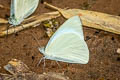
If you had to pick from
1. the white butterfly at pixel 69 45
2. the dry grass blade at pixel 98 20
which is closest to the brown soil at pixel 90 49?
the dry grass blade at pixel 98 20

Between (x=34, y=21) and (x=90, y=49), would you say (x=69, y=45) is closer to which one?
(x=90, y=49)

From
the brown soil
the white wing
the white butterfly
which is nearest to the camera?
the white butterfly

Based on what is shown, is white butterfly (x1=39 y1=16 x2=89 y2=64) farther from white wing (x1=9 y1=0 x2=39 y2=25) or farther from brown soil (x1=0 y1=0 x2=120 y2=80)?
white wing (x1=9 y1=0 x2=39 y2=25)

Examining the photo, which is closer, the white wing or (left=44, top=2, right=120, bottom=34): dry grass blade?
the white wing

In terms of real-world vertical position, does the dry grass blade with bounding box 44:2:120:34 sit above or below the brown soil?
above

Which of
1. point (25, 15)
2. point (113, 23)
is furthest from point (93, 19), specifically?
point (25, 15)

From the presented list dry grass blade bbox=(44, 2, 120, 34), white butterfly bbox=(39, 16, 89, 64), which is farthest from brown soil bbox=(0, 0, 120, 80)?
white butterfly bbox=(39, 16, 89, 64)

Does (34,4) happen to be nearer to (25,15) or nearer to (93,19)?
(25,15)
